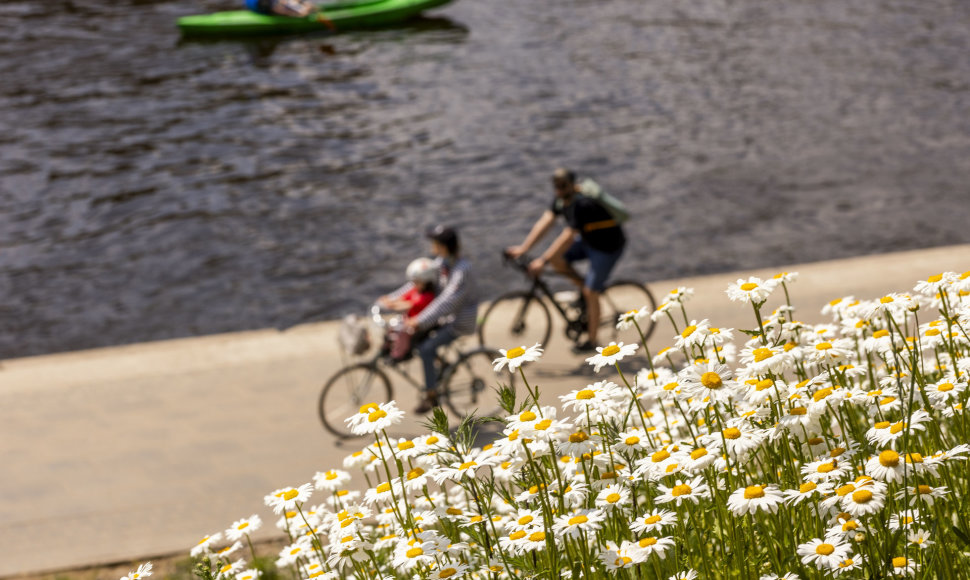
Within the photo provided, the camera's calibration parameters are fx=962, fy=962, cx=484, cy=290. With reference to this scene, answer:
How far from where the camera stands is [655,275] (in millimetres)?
14617

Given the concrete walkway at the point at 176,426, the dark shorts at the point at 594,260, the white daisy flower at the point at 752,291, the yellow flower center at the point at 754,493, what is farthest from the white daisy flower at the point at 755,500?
the dark shorts at the point at 594,260

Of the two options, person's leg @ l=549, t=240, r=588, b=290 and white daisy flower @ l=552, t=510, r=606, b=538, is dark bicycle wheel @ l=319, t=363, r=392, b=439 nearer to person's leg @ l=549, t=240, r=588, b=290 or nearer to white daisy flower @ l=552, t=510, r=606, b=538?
person's leg @ l=549, t=240, r=588, b=290

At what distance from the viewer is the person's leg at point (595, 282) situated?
352 inches

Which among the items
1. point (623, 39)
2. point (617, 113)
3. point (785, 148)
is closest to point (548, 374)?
point (785, 148)

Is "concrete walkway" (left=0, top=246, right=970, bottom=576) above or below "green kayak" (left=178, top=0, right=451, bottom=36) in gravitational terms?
below

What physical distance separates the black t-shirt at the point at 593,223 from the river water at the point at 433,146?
5.87 metres

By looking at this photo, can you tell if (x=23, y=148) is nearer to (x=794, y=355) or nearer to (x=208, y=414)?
(x=208, y=414)

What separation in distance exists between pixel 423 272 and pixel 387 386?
3.45ft

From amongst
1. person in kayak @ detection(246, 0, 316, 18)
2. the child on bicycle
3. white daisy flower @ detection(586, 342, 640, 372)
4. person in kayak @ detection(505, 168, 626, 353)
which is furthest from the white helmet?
person in kayak @ detection(246, 0, 316, 18)

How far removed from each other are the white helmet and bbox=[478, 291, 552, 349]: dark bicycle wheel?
142cm

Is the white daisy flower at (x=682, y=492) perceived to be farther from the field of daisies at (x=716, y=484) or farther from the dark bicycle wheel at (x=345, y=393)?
the dark bicycle wheel at (x=345, y=393)

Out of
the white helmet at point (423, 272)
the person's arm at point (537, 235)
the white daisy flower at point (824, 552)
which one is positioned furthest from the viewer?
the person's arm at point (537, 235)

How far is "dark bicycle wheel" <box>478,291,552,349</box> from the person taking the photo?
949 cm

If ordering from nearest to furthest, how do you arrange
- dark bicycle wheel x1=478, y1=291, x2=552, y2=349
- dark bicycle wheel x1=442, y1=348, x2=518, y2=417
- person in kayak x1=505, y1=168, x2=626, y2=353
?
dark bicycle wheel x1=442, y1=348, x2=518, y2=417 < person in kayak x1=505, y1=168, x2=626, y2=353 < dark bicycle wheel x1=478, y1=291, x2=552, y2=349
